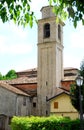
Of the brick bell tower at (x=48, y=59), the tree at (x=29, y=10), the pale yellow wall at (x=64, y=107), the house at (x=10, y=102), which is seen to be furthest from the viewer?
the brick bell tower at (x=48, y=59)

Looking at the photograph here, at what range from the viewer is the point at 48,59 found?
50.8 metres

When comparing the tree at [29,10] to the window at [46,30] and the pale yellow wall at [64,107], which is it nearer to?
the pale yellow wall at [64,107]

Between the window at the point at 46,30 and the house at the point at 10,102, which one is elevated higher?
the window at the point at 46,30

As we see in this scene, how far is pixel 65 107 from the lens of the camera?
4422cm

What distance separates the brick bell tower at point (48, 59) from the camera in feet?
162

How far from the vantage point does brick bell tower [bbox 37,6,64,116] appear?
1948 inches

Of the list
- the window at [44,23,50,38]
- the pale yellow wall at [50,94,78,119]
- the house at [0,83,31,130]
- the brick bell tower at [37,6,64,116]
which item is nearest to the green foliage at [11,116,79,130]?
the pale yellow wall at [50,94,78,119]

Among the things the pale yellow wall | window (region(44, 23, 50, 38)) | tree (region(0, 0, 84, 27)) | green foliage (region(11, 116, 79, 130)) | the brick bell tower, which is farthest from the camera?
window (region(44, 23, 50, 38))

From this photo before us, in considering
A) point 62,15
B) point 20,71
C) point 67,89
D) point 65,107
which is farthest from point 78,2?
point 20,71

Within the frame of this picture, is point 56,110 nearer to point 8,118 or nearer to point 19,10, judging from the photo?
point 8,118

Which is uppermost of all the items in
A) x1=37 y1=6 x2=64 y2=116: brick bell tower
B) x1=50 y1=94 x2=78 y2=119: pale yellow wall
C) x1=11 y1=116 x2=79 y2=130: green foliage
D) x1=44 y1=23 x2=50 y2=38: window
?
x1=44 y1=23 x2=50 y2=38: window

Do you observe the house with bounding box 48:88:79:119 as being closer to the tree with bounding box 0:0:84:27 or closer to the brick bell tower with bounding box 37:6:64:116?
the brick bell tower with bounding box 37:6:64:116

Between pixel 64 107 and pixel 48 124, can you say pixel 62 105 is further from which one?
pixel 48 124

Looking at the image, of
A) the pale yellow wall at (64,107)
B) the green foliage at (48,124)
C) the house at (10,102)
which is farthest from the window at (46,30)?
the green foliage at (48,124)
